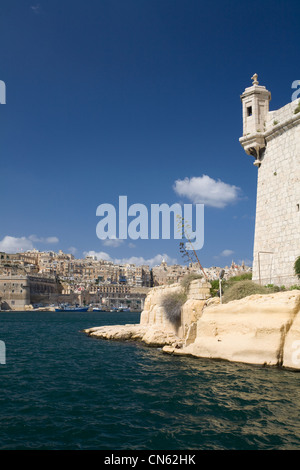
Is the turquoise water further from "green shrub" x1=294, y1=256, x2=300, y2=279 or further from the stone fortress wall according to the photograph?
the stone fortress wall

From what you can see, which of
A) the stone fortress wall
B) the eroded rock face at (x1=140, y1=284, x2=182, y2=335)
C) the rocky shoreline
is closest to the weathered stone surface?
the rocky shoreline

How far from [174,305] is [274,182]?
8.61 m

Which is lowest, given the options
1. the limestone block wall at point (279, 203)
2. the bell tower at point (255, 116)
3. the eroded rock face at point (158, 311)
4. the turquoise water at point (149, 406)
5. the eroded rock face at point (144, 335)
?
the eroded rock face at point (144, 335)

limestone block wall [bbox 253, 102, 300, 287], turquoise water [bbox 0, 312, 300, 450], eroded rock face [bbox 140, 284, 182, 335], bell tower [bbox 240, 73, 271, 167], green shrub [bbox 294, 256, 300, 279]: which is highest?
bell tower [bbox 240, 73, 271, 167]

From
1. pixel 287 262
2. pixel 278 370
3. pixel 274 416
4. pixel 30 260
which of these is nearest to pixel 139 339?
pixel 287 262

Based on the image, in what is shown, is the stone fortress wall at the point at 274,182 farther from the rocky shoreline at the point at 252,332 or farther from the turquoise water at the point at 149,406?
the turquoise water at the point at 149,406

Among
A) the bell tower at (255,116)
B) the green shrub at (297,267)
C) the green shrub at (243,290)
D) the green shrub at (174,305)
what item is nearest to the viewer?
the green shrub at (297,267)

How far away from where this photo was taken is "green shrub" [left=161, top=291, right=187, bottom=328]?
20.8 m

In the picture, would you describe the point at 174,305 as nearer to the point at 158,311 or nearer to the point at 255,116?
the point at 158,311

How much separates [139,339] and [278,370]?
12872mm

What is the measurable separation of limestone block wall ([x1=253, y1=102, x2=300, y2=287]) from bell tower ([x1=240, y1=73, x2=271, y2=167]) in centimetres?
35

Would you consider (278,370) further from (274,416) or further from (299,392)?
(274,416)

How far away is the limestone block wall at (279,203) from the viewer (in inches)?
665

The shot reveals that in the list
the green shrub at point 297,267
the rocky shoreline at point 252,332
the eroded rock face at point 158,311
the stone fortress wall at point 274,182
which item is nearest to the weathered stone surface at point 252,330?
the rocky shoreline at point 252,332
